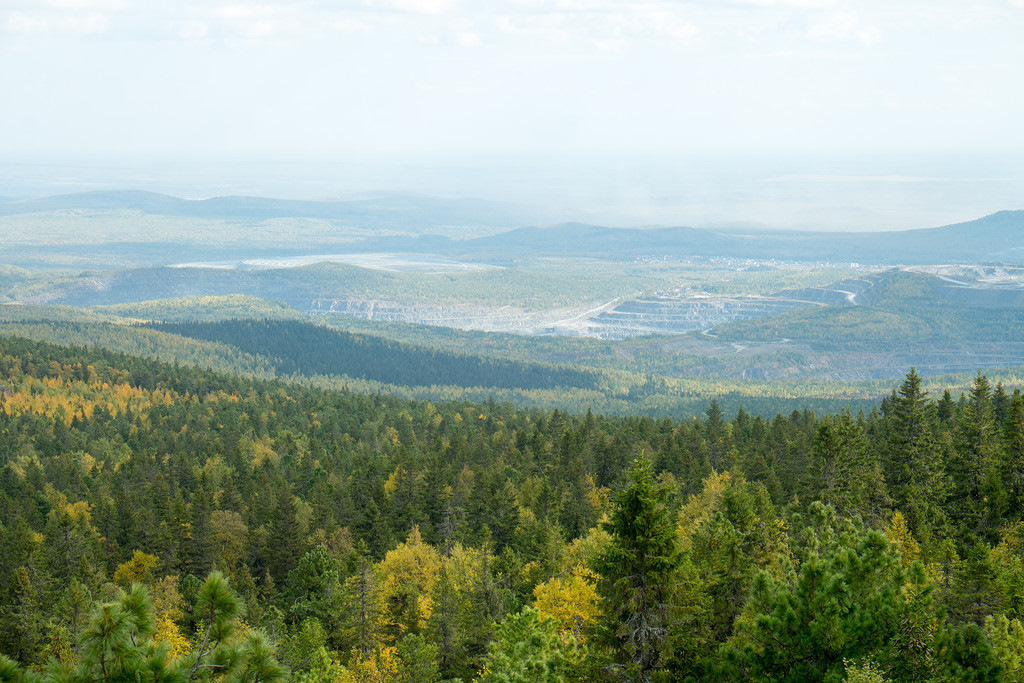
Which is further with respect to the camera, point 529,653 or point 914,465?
point 914,465

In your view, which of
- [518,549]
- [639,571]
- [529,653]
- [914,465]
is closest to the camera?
[529,653]

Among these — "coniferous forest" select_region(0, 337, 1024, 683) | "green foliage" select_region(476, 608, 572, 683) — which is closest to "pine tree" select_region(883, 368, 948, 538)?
"coniferous forest" select_region(0, 337, 1024, 683)

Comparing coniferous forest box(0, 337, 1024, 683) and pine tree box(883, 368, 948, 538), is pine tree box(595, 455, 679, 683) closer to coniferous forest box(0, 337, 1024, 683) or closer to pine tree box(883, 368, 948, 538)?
coniferous forest box(0, 337, 1024, 683)

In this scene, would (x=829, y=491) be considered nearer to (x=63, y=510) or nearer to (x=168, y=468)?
(x=63, y=510)

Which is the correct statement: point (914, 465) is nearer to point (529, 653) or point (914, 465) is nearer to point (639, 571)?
point (639, 571)

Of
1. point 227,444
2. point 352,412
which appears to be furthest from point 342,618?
point 352,412

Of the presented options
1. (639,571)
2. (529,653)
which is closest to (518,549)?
(639,571)

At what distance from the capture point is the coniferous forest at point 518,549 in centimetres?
3388

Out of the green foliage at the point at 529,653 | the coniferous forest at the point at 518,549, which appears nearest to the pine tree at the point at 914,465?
the coniferous forest at the point at 518,549

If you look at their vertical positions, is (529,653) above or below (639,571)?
below

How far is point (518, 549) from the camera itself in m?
75.2

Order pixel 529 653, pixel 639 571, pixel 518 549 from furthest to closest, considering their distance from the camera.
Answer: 1. pixel 518 549
2. pixel 639 571
3. pixel 529 653

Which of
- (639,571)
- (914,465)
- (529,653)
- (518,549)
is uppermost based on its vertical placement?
(639,571)

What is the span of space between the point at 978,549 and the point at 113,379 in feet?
563
